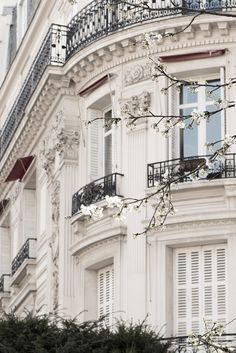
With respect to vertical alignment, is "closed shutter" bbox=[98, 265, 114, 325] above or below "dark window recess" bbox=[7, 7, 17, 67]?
below

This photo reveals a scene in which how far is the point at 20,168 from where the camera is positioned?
35375 millimetres

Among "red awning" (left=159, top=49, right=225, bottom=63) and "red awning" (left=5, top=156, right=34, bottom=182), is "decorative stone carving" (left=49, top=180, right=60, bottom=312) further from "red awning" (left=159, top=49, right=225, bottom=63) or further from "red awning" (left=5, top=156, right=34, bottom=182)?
"red awning" (left=159, top=49, right=225, bottom=63)

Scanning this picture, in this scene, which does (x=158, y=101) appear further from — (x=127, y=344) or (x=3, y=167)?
(x=3, y=167)

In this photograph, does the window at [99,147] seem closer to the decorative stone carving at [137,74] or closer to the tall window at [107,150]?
the tall window at [107,150]

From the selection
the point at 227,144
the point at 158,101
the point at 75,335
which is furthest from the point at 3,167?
the point at 227,144

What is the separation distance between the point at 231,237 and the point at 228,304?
4.03 ft

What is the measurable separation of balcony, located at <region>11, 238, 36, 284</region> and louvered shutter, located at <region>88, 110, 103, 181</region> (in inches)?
176

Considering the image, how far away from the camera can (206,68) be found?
1094 inches

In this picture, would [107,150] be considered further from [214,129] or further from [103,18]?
[214,129]

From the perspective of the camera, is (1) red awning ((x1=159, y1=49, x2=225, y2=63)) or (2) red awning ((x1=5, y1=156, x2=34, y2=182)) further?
(2) red awning ((x1=5, y1=156, x2=34, y2=182))

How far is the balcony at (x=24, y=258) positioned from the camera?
33.6 meters

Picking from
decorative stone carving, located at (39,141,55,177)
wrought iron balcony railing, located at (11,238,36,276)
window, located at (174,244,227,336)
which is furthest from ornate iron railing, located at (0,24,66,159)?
window, located at (174,244,227,336)

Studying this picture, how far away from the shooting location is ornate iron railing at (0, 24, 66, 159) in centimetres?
3165

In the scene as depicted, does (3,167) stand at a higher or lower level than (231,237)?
higher
